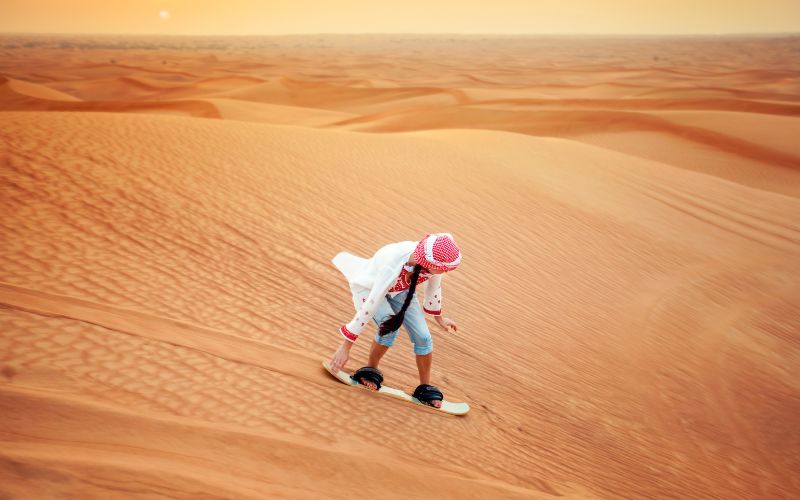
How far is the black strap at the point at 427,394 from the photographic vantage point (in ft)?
11.8

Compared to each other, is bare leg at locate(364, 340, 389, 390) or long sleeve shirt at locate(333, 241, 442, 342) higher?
long sleeve shirt at locate(333, 241, 442, 342)

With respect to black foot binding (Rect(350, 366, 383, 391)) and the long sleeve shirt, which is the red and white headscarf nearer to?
the long sleeve shirt

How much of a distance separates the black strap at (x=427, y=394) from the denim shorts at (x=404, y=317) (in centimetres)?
29

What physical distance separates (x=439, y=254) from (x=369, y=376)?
1.08 m

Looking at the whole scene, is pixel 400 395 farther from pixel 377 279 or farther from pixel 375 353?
pixel 377 279

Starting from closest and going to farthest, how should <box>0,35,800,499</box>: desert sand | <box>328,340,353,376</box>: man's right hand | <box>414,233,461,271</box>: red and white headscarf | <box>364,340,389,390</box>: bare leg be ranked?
<box>0,35,800,499</box>: desert sand < <box>414,233,461,271</box>: red and white headscarf < <box>328,340,353,376</box>: man's right hand < <box>364,340,389,390</box>: bare leg

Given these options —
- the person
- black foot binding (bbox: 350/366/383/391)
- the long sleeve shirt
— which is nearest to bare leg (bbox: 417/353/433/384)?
the person

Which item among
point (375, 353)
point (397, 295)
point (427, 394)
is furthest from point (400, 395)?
point (397, 295)

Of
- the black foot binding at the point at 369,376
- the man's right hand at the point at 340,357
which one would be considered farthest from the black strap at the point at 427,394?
the man's right hand at the point at 340,357

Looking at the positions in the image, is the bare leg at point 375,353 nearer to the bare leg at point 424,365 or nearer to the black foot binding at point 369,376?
the black foot binding at point 369,376

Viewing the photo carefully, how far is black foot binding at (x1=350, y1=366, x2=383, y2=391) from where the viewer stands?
3590mm

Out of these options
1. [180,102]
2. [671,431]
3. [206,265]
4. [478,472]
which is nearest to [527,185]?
[671,431]

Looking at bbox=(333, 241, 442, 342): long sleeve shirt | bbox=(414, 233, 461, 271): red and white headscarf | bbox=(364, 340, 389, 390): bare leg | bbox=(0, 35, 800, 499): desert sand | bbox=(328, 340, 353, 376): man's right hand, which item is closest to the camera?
bbox=(0, 35, 800, 499): desert sand

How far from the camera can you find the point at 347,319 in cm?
459
